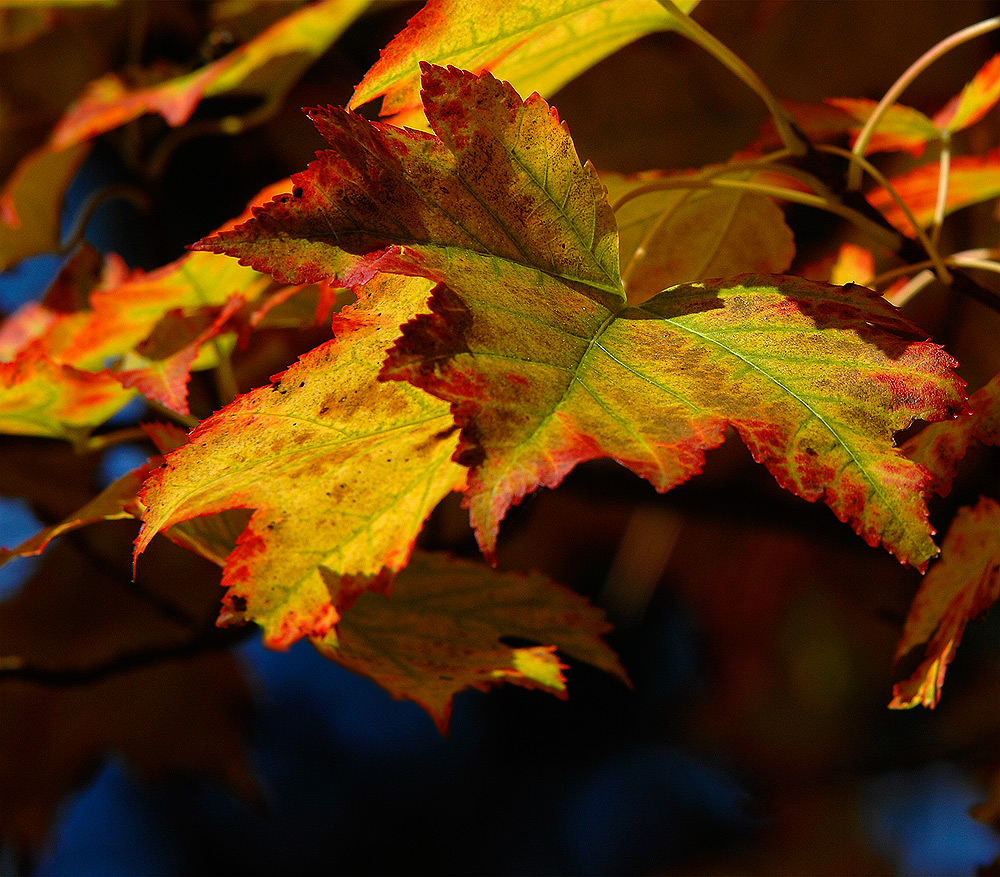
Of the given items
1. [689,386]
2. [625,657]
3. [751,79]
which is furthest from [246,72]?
[625,657]

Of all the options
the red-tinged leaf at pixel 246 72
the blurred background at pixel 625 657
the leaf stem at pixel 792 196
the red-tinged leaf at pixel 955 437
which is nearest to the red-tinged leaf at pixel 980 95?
the leaf stem at pixel 792 196

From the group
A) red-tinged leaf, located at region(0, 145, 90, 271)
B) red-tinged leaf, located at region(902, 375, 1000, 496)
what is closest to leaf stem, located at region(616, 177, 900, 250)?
red-tinged leaf, located at region(902, 375, 1000, 496)

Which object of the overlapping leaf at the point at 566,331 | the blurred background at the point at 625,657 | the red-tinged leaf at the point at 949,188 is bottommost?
the blurred background at the point at 625,657

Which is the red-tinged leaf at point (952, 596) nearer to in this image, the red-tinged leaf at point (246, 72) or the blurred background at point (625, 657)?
the blurred background at point (625, 657)

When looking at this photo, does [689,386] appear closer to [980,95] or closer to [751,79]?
[751,79]

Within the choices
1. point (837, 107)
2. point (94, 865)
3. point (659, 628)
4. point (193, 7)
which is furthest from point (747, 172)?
point (94, 865)

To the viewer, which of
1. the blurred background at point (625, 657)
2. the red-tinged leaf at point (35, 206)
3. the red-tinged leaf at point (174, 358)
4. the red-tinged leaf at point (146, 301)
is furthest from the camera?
the blurred background at point (625, 657)
